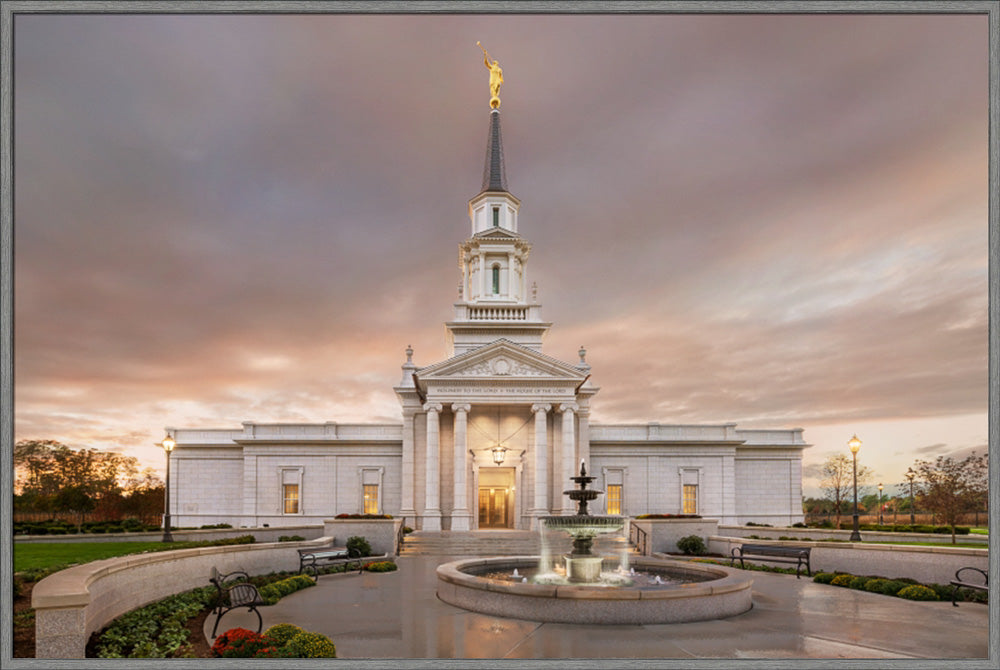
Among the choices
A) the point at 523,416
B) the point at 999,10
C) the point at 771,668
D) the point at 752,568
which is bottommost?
the point at 752,568

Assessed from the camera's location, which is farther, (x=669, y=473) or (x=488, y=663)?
(x=669, y=473)

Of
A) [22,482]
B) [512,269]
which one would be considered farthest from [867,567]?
[22,482]

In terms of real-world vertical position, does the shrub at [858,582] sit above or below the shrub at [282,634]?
below

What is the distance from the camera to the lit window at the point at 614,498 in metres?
45.5

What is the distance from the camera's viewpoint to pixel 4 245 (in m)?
8.44

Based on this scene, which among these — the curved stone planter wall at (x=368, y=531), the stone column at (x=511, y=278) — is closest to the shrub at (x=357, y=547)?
the curved stone planter wall at (x=368, y=531)

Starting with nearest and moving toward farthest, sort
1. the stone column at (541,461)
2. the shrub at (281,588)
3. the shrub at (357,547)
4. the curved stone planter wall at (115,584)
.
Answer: the curved stone planter wall at (115,584), the shrub at (281,588), the shrub at (357,547), the stone column at (541,461)

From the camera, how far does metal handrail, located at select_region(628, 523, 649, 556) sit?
3325cm

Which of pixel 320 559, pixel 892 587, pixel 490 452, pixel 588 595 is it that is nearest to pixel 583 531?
pixel 588 595

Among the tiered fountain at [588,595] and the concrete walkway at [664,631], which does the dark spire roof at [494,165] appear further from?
the concrete walkway at [664,631]

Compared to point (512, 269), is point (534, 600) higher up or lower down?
lower down

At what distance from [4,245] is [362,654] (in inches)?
328

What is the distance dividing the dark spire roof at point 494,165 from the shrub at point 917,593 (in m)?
36.8

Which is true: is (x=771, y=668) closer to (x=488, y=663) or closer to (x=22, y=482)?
(x=488, y=663)
